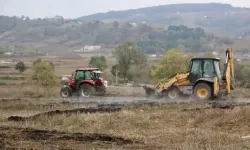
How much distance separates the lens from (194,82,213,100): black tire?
90.5ft

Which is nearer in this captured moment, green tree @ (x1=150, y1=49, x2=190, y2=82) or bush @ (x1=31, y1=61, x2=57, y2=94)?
bush @ (x1=31, y1=61, x2=57, y2=94)

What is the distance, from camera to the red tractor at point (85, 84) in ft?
109

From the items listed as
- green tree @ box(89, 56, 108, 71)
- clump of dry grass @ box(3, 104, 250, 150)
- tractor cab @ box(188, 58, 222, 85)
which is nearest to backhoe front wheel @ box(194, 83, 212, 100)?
tractor cab @ box(188, 58, 222, 85)

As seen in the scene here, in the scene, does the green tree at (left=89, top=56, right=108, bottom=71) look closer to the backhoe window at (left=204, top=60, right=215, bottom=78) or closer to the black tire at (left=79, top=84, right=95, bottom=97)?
the black tire at (left=79, top=84, right=95, bottom=97)

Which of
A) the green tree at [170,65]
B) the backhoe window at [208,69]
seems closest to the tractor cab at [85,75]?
the backhoe window at [208,69]

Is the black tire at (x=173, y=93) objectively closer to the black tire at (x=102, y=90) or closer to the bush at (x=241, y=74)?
the black tire at (x=102, y=90)

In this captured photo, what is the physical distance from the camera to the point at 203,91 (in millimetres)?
27750

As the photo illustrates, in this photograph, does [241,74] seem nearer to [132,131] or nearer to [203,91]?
[203,91]

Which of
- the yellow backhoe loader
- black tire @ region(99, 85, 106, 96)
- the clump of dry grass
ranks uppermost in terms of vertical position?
the yellow backhoe loader

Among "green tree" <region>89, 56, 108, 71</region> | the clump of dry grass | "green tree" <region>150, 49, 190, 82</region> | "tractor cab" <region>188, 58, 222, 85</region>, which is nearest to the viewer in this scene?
the clump of dry grass

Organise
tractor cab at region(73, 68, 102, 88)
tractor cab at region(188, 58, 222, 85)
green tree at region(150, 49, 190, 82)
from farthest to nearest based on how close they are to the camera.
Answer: green tree at region(150, 49, 190, 82), tractor cab at region(73, 68, 102, 88), tractor cab at region(188, 58, 222, 85)

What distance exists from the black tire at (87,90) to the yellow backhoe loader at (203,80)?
626cm

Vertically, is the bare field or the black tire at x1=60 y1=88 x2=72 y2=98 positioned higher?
the bare field

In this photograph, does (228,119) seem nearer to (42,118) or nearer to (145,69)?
(42,118)
